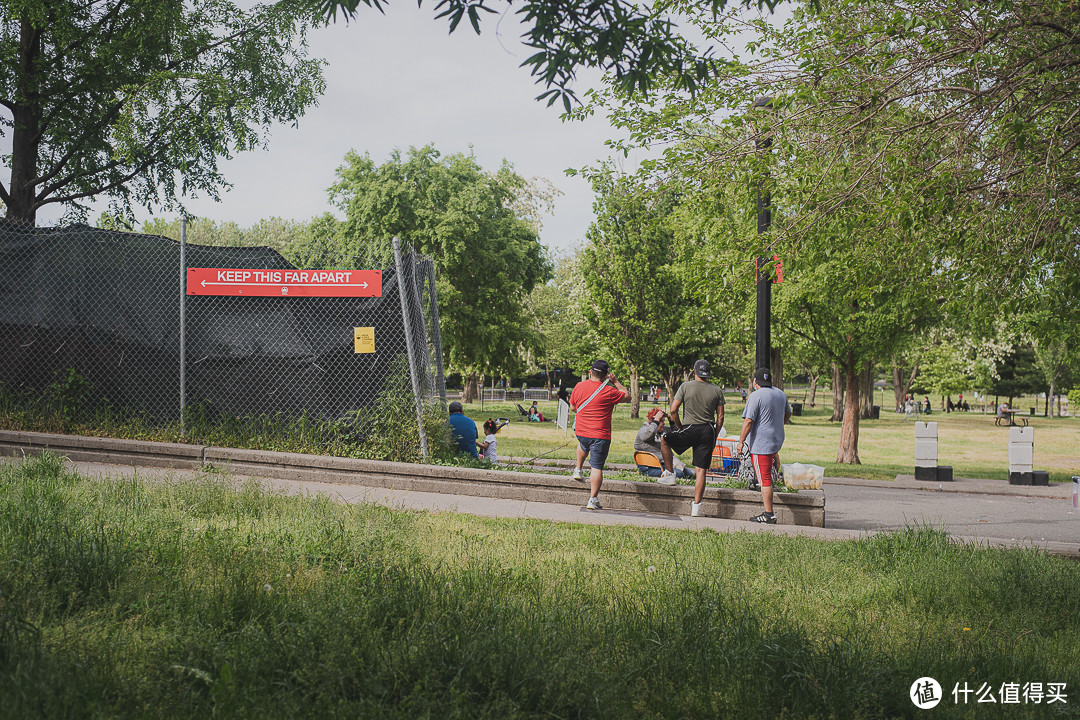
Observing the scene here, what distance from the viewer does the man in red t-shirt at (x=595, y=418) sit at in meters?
8.87

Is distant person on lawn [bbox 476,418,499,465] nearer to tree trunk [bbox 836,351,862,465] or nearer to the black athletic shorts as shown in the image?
the black athletic shorts

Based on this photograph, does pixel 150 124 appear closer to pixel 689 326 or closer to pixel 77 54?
pixel 77 54

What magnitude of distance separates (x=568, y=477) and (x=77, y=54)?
1287cm

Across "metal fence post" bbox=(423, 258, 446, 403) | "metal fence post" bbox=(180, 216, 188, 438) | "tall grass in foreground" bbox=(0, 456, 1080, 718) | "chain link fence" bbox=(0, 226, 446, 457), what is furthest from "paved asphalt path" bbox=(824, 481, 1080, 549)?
"metal fence post" bbox=(180, 216, 188, 438)

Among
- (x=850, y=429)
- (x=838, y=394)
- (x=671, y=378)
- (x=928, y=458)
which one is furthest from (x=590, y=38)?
(x=838, y=394)

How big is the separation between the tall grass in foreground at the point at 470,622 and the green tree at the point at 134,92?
10901 millimetres

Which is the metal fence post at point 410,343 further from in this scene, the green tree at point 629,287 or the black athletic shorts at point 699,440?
the green tree at point 629,287

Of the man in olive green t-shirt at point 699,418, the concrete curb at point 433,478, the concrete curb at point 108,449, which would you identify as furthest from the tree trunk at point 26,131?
the man in olive green t-shirt at point 699,418

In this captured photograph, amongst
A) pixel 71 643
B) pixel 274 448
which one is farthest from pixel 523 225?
pixel 71 643

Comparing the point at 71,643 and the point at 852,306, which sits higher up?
the point at 852,306

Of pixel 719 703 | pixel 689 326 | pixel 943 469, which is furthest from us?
pixel 689 326

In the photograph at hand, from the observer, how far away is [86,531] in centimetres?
490

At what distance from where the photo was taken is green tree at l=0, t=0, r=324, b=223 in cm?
1409

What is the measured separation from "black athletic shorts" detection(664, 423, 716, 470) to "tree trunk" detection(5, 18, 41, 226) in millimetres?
12759
